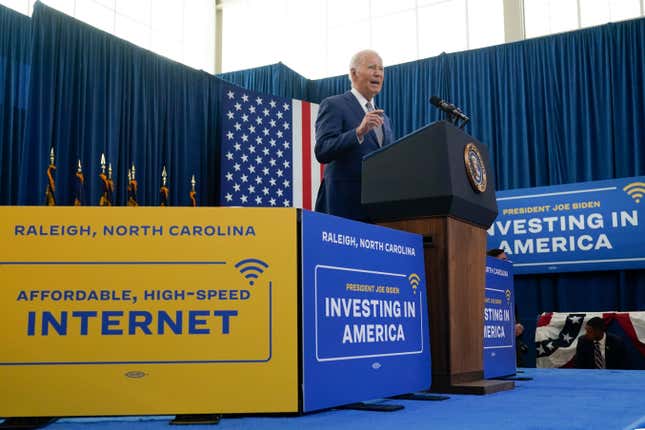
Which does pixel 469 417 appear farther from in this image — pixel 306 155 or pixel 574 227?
pixel 306 155

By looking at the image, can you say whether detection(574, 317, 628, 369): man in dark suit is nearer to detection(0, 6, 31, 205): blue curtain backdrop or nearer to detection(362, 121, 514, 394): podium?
detection(362, 121, 514, 394): podium

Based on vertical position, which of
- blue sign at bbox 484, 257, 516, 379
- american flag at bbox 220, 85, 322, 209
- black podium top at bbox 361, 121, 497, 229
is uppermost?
american flag at bbox 220, 85, 322, 209

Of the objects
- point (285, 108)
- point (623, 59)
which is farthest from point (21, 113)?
point (623, 59)

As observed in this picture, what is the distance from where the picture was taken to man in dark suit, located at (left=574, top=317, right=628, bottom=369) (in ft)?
13.3

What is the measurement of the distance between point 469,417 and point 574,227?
14.3 ft

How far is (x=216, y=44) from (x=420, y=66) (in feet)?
8.96

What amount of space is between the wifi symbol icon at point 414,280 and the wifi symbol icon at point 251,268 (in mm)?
495

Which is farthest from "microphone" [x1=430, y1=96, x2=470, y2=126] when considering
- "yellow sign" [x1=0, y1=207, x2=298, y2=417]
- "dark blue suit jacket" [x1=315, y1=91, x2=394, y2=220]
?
"yellow sign" [x1=0, y1=207, x2=298, y2=417]

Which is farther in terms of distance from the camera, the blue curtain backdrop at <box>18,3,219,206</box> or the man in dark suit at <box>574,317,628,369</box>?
the blue curtain backdrop at <box>18,3,219,206</box>

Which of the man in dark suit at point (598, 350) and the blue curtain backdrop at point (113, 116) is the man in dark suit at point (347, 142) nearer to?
the man in dark suit at point (598, 350)

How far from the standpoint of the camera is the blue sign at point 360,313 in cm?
130

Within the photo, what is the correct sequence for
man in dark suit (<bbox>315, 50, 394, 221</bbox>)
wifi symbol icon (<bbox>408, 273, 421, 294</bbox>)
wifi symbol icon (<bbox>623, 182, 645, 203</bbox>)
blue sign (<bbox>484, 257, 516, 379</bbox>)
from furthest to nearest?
wifi symbol icon (<bbox>623, 182, 645, 203</bbox>) < blue sign (<bbox>484, 257, 516, 379</bbox>) < man in dark suit (<bbox>315, 50, 394, 221</bbox>) < wifi symbol icon (<bbox>408, 273, 421, 294</bbox>)

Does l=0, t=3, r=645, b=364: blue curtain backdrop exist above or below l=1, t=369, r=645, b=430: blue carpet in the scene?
above

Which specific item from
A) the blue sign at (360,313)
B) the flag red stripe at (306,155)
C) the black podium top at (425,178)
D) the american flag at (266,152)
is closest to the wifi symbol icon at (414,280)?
the blue sign at (360,313)
